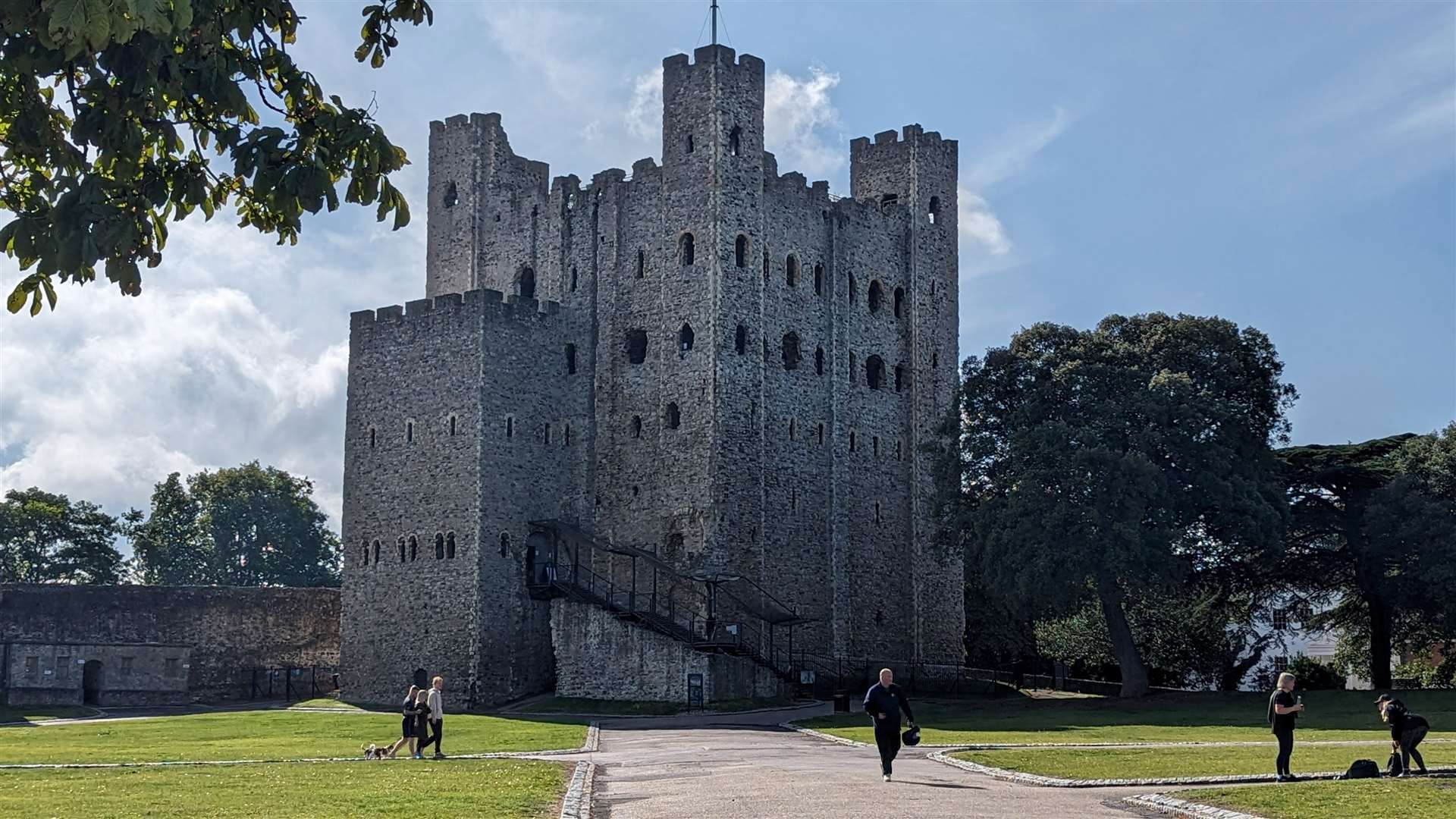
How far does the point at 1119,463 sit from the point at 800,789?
80.2 feet

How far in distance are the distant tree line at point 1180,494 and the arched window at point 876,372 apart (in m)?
6.11

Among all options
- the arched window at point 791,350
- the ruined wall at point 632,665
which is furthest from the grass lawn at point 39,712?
the arched window at point 791,350

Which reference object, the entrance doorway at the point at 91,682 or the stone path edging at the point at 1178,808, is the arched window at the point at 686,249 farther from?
the stone path edging at the point at 1178,808

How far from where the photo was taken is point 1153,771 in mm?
18141

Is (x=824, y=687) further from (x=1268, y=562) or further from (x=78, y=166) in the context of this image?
(x=78, y=166)

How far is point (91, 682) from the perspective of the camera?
48.8 meters

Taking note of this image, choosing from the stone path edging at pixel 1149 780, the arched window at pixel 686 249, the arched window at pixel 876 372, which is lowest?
the stone path edging at pixel 1149 780

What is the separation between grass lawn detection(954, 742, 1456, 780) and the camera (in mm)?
18188

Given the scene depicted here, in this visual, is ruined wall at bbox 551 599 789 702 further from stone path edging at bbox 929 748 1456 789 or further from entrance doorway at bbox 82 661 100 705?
stone path edging at bbox 929 748 1456 789

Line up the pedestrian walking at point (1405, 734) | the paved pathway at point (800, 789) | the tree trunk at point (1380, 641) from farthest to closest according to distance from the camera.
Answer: the tree trunk at point (1380, 641) → the pedestrian walking at point (1405, 734) → the paved pathway at point (800, 789)

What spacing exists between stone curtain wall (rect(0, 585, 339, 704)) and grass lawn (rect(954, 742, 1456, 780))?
112 feet

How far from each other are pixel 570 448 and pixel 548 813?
3335cm

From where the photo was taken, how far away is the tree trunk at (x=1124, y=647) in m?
41.2

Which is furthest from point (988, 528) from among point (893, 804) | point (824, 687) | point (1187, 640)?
point (893, 804)
